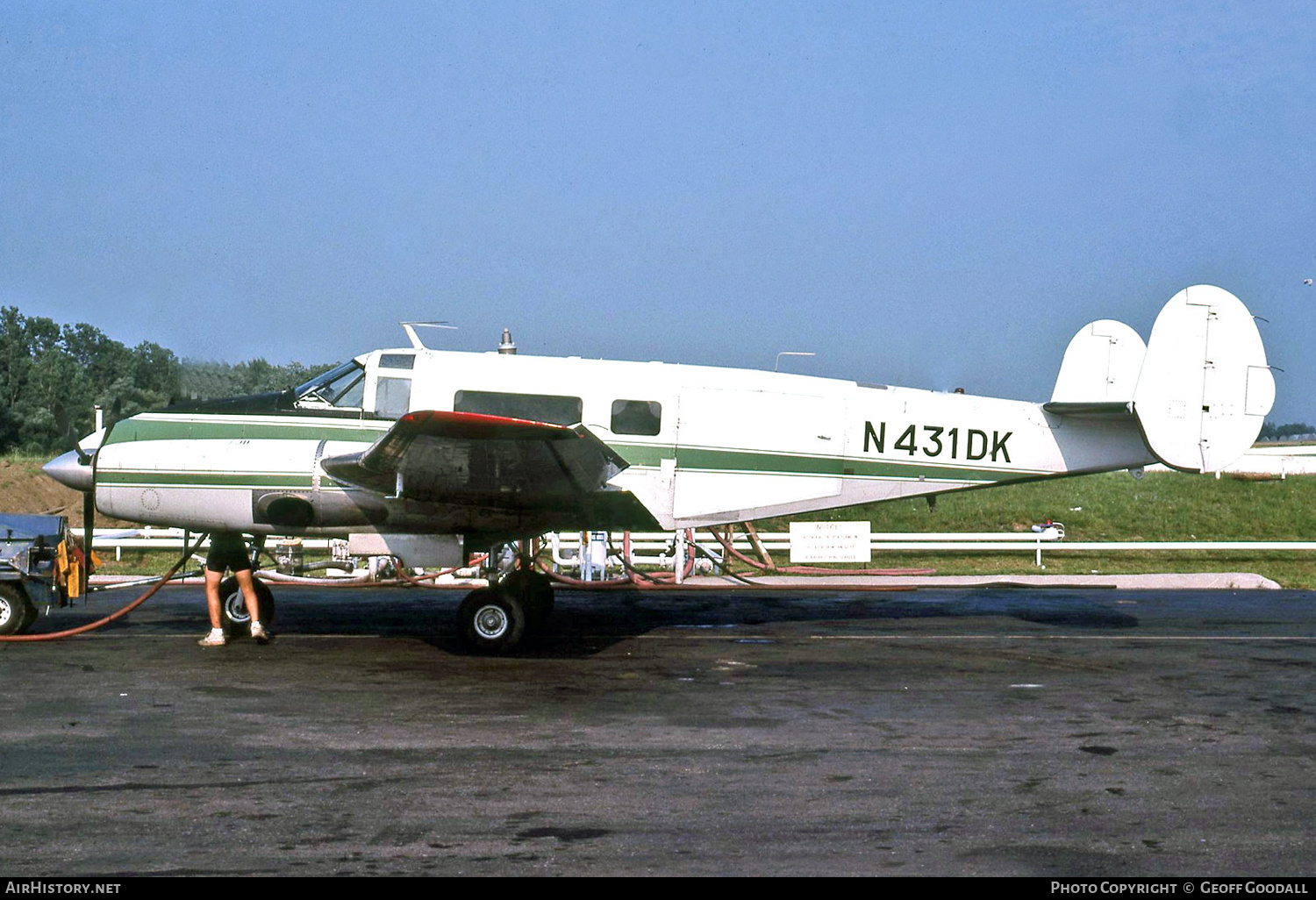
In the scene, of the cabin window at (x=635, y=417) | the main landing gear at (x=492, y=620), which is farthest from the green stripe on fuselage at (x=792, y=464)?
the main landing gear at (x=492, y=620)

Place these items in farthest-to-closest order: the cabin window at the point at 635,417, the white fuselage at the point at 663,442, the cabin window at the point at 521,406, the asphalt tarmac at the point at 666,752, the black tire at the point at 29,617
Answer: the cabin window at the point at 635,417 < the cabin window at the point at 521,406 < the black tire at the point at 29,617 < the white fuselage at the point at 663,442 < the asphalt tarmac at the point at 666,752

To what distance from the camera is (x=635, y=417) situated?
1376 cm

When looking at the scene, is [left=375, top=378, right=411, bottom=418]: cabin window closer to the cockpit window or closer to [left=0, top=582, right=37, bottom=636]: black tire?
the cockpit window

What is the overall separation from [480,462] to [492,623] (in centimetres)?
194

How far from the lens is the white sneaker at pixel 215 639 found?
12.8m

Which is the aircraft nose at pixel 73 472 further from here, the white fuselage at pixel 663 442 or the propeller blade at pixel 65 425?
Result: the propeller blade at pixel 65 425

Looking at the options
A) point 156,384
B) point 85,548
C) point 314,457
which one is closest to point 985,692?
point 314,457

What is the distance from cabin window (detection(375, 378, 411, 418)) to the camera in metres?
13.6

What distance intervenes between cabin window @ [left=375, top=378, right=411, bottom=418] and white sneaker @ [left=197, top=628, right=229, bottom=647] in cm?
290

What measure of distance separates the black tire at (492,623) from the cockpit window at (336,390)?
9.03ft

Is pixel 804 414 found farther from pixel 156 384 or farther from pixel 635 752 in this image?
pixel 156 384

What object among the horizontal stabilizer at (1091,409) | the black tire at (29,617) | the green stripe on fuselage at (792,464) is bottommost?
the black tire at (29,617)

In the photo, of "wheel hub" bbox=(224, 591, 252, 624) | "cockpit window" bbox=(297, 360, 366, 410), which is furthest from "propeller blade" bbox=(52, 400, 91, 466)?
"cockpit window" bbox=(297, 360, 366, 410)

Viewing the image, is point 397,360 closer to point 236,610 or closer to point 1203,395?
point 236,610
